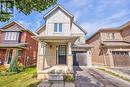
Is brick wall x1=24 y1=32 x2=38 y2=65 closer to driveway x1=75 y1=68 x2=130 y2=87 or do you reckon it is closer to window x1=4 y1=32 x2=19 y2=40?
window x1=4 y1=32 x2=19 y2=40

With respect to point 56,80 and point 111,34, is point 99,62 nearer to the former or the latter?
point 111,34

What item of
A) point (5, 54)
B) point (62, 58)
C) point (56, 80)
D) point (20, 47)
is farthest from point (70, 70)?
point (5, 54)

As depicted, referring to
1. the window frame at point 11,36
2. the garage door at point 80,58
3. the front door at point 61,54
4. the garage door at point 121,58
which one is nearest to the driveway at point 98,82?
the front door at point 61,54

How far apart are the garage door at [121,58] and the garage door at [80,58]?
17.4ft

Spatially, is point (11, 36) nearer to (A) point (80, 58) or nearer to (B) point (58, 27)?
(B) point (58, 27)

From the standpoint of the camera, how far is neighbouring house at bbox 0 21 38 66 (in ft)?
70.4

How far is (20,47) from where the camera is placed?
2098cm

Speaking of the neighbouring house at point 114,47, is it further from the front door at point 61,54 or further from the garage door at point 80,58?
the front door at point 61,54

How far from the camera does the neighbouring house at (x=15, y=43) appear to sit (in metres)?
21.4

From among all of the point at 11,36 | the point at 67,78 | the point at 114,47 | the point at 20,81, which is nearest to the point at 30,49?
the point at 11,36

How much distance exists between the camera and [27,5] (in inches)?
281

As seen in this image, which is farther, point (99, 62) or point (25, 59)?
point (99, 62)

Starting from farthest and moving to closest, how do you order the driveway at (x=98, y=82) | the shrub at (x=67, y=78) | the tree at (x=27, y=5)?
the shrub at (x=67, y=78), the driveway at (x=98, y=82), the tree at (x=27, y=5)

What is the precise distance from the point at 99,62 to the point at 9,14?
2278 cm
